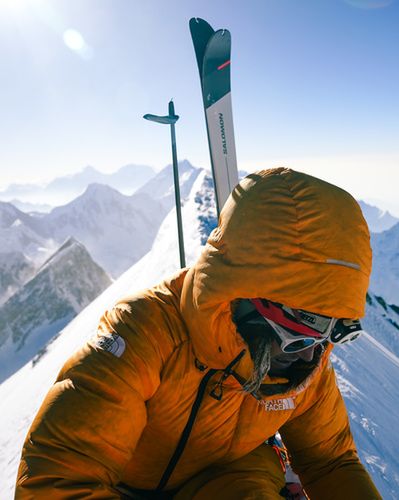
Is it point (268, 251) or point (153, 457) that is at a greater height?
point (268, 251)

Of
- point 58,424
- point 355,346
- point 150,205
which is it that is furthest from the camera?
point 150,205

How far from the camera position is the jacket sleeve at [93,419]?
5.20 feet

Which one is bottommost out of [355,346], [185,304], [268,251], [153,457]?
[355,346]

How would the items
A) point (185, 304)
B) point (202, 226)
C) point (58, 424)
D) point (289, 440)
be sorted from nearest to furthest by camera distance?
point (58, 424), point (185, 304), point (289, 440), point (202, 226)

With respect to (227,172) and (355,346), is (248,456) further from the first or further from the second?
(355,346)

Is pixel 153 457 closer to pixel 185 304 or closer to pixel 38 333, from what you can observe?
pixel 185 304

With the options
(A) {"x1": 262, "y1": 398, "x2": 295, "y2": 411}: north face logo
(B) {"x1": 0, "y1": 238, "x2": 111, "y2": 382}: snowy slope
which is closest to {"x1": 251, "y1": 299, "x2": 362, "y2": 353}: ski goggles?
(A) {"x1": 262, "y1": 398, "x2": 295, "y2": 411}: north face logo

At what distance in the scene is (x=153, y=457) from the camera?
2.18 m

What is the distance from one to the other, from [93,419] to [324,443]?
1.81 meters

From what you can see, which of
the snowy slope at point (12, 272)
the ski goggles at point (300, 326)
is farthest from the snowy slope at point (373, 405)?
the snowy slope at point (12, 272)

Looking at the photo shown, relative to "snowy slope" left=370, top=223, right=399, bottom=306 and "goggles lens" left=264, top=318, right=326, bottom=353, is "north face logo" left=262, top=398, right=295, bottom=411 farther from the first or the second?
"snowy slope" left=370, top=223, right=399, bottom=306

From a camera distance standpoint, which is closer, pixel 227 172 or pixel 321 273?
pixel 321 273

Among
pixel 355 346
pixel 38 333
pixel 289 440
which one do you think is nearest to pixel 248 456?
pixel 289 440

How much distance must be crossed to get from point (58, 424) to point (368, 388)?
657 centimetres
